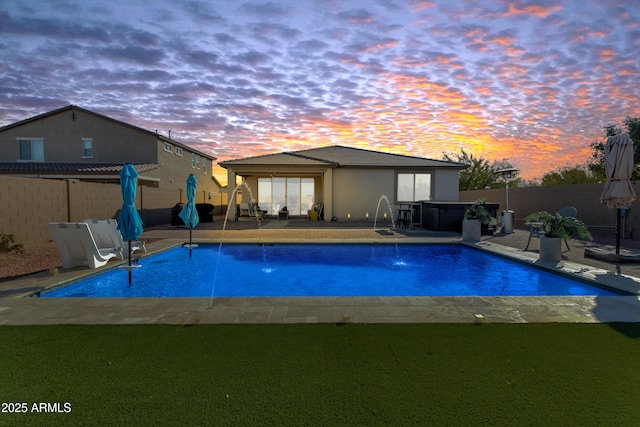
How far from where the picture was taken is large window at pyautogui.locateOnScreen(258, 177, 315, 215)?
2183 centimetres

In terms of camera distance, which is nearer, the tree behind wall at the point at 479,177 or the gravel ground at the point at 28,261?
the gravel ground at the point at 28,261

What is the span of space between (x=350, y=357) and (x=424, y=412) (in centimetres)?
87

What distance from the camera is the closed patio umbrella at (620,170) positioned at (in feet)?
23.8

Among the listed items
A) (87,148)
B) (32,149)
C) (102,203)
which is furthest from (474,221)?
(32,149)

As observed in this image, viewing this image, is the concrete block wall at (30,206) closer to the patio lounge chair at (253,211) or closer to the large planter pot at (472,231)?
the patio lounge chair at (253,211)

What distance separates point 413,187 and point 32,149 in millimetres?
26004

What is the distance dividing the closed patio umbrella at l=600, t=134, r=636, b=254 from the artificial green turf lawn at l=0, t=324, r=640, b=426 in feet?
17.2

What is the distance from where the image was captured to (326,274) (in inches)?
323

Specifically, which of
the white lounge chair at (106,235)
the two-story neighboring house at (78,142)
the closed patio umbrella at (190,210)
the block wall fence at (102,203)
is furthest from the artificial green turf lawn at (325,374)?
the two-story neighboring house at (78,142)

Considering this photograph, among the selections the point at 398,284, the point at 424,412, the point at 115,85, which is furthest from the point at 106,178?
the point at 424,412

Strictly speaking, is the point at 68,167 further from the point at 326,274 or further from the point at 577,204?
the point at 577,204

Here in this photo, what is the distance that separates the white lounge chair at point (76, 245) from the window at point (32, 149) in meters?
21.7

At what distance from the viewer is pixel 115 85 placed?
1577cm

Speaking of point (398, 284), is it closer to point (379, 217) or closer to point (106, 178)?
point (379, 217)
